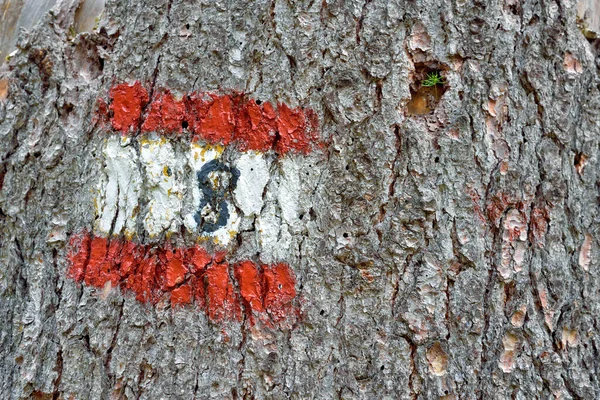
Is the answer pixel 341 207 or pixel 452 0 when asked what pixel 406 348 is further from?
pixel 452 0

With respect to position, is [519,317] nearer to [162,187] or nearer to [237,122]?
[237,122]

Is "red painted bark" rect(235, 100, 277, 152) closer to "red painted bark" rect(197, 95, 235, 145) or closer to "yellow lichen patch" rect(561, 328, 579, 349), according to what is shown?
"red painted bark" rect(197, 95, 235, 145)

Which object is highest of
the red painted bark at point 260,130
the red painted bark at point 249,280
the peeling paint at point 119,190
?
the red painted bark at point 260,130

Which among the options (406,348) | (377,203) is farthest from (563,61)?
(406,348)

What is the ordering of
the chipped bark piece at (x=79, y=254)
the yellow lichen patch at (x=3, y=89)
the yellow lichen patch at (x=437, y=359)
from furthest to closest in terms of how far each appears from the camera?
the yellow lichen patch at (x=3, y=89) < the chipped bark piece at (x=79, y=254) < the yellow lichen patch at (x=437, y=359)

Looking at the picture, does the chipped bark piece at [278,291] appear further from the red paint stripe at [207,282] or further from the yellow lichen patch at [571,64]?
the yellow lichen patch at [571,64]

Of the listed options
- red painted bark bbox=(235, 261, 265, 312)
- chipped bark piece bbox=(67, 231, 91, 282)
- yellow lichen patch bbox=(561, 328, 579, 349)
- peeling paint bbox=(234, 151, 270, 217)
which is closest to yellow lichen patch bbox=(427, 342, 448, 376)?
yellow lichen patch bbox=(561, 328, 579, 349)

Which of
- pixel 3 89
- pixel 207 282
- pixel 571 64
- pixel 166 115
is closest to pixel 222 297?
pixel 207 282

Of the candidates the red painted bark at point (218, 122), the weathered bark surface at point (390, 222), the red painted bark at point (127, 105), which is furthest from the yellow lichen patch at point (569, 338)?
the red painted bark at point (127, 105)
